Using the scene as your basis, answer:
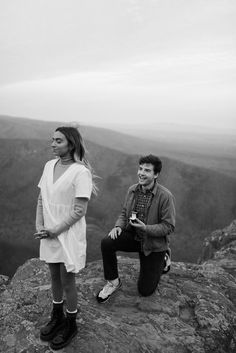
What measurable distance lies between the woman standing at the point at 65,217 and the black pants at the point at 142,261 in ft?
5.01

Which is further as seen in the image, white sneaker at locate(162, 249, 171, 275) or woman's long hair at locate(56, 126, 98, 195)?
white sneaker at locate(162, 249, 171, 275)

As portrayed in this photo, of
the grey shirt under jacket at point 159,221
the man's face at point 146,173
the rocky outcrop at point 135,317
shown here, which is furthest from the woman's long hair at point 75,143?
the rocky outcrop at point 135,317

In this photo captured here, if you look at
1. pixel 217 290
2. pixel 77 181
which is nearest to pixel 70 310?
pixel 77 181

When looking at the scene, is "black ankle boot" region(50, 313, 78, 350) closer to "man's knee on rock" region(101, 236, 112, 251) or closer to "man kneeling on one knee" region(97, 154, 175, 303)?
"man kneeling on one knee" region(97, 154, 175, 303)

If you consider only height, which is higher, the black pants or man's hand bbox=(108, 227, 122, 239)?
man's hand bbox=(108, 227, 122, 239)

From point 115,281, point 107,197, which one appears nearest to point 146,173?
point 115,281

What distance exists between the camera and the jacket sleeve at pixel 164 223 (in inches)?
239

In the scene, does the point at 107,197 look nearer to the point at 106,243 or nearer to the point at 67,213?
the point at 106,243

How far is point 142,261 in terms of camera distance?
21.4ft

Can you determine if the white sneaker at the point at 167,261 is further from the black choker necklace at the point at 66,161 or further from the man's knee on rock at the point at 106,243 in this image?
the black choker necklace at the point at 66,161

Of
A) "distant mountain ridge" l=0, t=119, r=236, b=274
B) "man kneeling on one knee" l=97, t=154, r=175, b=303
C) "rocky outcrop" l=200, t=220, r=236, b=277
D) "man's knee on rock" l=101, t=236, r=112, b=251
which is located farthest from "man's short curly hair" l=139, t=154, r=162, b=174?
"distant mountain ridge" l=0, t=119, r=236, b=274

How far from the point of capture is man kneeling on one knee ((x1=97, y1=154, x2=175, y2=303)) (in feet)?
20.3

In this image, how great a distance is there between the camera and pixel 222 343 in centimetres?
572

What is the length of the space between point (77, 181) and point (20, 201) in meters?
62.3
